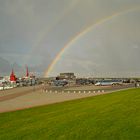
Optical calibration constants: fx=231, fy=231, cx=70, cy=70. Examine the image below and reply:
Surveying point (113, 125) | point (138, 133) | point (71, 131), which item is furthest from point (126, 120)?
point (71, 131)

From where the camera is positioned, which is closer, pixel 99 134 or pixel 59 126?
pixel 99 134

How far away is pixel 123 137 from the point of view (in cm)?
1002

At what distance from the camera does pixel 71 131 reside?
11719 mm

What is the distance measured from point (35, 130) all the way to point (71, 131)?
7.86 feet

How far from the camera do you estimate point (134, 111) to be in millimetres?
14867

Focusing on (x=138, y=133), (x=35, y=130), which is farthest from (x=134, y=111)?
(x=35, y=130)

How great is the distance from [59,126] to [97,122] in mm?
2152

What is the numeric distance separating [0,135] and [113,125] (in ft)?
21.0

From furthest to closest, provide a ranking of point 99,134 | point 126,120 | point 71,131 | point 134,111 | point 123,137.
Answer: point 134,111 < point 126,120 < point 71,131 < point 99,134 < point 123,137

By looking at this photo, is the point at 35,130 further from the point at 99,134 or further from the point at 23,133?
the point at 99,134

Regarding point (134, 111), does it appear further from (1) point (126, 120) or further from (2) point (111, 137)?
(2) point (111, 137)

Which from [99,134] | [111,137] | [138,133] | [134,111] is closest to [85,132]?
[99,134]

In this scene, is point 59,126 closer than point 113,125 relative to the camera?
No

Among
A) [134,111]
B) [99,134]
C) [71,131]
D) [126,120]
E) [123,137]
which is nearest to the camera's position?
[123,137]
